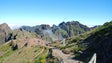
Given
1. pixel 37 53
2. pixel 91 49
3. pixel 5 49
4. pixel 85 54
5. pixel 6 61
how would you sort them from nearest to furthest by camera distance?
pixel 85 54
pixel 91 49
pixel 37 53
pixel 6 61
pixel 5 49

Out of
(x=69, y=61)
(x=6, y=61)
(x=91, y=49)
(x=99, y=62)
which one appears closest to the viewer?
(x=99, y=62)

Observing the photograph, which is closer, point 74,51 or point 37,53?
point 74,51

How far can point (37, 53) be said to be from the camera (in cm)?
9025

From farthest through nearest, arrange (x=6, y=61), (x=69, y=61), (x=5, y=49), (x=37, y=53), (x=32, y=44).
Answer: (x=5, y=49) < (x=32, y=44) < (x=6, y=61) < (x=37, y=53) < (x=69, y=61)

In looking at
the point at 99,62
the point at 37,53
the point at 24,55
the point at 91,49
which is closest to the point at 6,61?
the point at 24,55

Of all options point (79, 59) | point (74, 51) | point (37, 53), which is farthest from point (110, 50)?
point (37, 53)

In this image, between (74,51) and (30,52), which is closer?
(74,51)

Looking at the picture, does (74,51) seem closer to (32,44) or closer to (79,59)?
(79,59)

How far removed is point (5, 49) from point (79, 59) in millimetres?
85443

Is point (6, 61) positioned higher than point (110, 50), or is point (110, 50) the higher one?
point (110, 50)

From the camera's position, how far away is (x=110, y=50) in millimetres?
52344

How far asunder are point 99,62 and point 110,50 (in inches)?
172

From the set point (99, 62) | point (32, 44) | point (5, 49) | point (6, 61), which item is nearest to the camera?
point (99, 62)

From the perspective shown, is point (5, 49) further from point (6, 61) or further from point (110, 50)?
point (110, 50)
